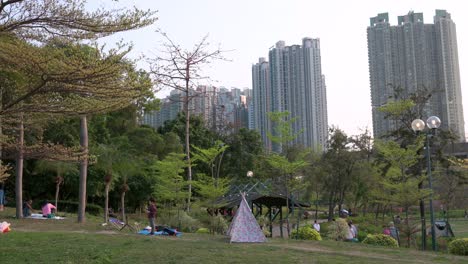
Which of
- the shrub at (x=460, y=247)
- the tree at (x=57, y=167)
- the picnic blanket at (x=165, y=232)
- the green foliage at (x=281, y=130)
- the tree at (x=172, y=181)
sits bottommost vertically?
the shrub at (x=460, y=247)

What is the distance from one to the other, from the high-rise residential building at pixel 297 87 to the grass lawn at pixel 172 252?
37114 mm

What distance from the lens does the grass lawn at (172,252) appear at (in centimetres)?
989

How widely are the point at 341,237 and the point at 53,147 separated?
9635 mm

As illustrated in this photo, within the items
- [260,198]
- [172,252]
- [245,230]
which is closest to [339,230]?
[245,230]

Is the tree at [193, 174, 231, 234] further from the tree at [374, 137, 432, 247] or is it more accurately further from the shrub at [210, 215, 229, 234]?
the tree at [374, 137, 432, 247]

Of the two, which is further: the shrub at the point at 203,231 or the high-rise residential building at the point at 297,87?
→ the high-rise residential building at the point at 297,87

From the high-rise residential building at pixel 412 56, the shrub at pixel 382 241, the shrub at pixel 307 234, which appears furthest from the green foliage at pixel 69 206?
the high-rise residential building at pixel 412 56

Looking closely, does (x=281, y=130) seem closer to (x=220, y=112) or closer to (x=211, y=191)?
(x=211, y=191)

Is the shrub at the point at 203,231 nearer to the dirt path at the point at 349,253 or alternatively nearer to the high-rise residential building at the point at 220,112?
the dirt path at the point at 349,253

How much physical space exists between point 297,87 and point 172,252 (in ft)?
136

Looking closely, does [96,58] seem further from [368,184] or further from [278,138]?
[368,184]

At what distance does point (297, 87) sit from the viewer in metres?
50.8

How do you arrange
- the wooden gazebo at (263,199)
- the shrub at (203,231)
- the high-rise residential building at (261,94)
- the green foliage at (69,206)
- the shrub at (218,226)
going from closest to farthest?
1. the shrub at (203,231)
2. the shrub at (218,226)
3. the wooden gazebo at (263,199)
4. the green foliage at (69,206)
5. the high-rise residential building at (261,94)

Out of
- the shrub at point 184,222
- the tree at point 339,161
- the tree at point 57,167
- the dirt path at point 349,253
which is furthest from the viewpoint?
the tree at point 339,161
